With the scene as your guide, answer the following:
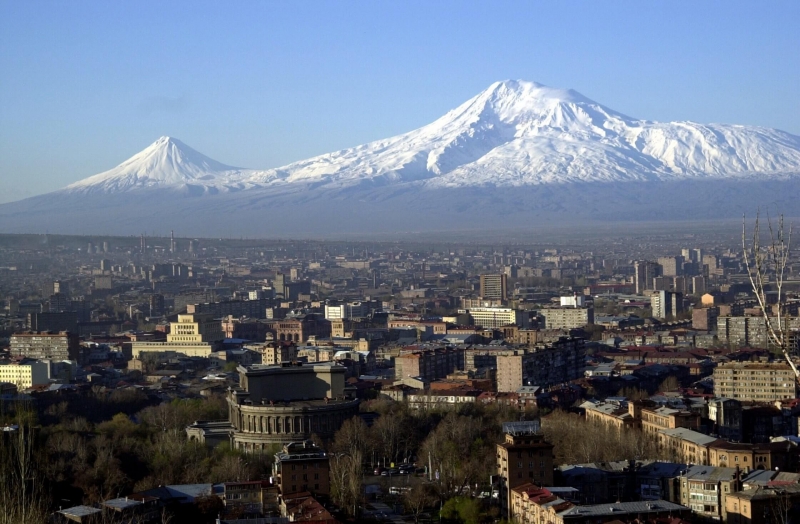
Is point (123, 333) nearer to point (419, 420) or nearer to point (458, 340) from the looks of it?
point (458, 340)

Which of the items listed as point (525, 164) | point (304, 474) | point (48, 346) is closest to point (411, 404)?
point (304, 474)

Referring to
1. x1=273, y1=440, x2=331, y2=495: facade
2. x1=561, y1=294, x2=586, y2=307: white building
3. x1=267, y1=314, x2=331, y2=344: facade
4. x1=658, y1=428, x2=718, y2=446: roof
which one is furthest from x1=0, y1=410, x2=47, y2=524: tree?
x1=561, y1=294, x2=586, y2=307: white building

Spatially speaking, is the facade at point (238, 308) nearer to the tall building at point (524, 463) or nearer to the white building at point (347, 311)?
the white building at point (347, 311)

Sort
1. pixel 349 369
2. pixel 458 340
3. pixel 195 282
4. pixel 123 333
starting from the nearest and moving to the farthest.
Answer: pixel 349 369, pixel 458 340, pixel 123 333, pixel 195 282

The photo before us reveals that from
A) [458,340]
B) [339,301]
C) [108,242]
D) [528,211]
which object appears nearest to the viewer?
[458,340]

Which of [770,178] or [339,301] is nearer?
[339,301]

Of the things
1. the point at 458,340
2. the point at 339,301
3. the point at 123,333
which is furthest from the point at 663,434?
the point at 339,301

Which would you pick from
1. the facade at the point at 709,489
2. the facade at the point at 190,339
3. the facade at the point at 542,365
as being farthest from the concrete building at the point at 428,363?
the facade at the point at 709,489
